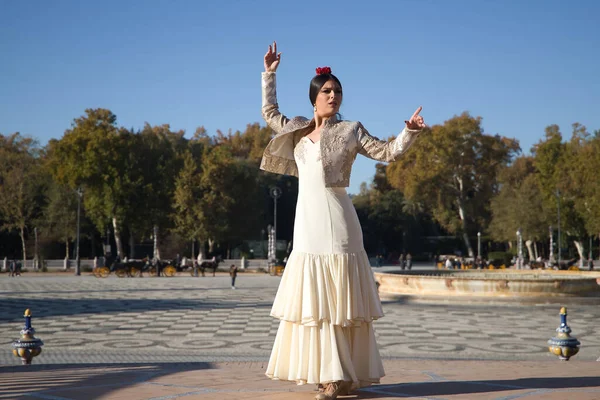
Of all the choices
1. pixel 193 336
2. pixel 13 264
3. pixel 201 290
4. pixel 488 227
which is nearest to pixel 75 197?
pixel 13 264

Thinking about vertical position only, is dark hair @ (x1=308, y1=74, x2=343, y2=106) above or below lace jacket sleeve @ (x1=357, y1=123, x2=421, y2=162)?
above

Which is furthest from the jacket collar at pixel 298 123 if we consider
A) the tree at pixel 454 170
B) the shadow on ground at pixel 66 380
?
the tree at pixel 454 170

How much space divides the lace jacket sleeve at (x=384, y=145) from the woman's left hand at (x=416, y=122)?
0.10ft

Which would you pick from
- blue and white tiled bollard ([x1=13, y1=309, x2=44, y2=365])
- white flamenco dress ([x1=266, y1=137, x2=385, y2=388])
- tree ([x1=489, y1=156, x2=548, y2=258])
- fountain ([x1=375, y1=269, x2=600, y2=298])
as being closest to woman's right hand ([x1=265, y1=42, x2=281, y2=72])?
white flamenco dress ([x1=266, y1=137, x2=385, y2=388])

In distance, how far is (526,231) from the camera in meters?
53.0

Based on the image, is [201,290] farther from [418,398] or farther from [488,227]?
[488,227]

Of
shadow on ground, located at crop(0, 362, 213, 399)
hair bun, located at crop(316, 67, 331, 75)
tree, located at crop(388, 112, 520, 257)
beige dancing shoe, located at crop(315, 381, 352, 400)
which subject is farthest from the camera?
tree, located at crop(388, 112, 520, 257)

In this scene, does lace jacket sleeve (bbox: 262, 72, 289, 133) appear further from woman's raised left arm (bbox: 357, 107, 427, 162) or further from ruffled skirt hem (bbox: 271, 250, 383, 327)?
ruffled skirt hem (bbox: 271, 250, 383, 327)

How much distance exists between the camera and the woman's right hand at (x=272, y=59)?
5773 mm

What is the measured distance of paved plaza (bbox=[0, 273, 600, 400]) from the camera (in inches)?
222

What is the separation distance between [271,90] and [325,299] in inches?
70.6

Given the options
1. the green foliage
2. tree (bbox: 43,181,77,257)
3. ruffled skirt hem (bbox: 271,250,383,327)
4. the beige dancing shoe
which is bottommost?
the beige dancing shoe

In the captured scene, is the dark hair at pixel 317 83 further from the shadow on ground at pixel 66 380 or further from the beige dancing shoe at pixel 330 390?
the shadow on ground at pixel 66 380

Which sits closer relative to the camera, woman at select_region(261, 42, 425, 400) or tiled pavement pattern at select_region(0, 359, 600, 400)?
woman at select_region(261, 42, 425, 400)
